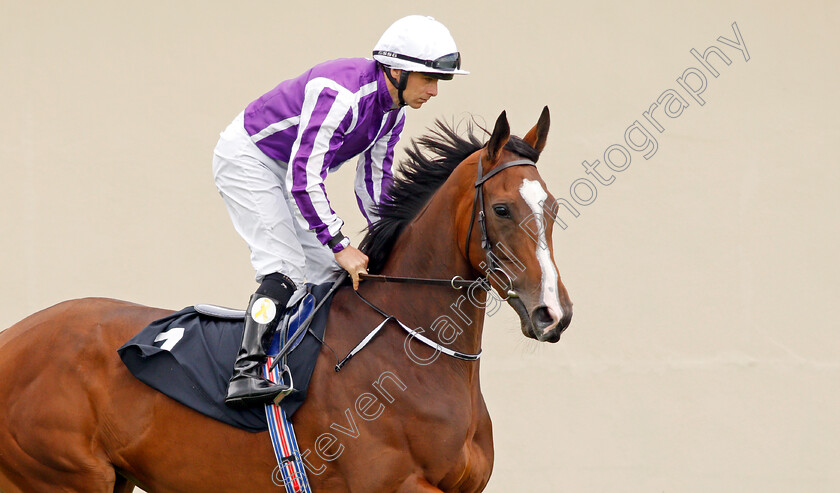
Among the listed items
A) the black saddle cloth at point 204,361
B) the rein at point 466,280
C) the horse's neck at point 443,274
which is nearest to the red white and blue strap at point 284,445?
the black saddle cloth at point 204,361

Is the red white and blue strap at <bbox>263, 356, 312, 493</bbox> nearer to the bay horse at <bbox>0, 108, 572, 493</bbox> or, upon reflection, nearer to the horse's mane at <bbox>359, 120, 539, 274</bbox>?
the bay horse at <bbox>0, 108, 572, 493</bbox>

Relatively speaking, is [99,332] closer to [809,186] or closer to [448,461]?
[448,461]

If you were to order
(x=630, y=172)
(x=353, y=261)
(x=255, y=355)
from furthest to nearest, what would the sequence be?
(x=630, y=172)
(x=353, y=261)
(x=255, y=355)

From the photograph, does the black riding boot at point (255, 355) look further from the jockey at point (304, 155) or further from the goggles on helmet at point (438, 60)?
the goggles on helmet at point (438, 60)

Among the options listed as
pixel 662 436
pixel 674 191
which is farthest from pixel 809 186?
pixel 662 436

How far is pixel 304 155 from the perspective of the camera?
3.14m

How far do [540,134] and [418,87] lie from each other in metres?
0.50

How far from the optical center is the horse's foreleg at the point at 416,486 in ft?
9.82

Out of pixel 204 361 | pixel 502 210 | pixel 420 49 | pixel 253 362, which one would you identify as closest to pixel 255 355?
pixel 253 362

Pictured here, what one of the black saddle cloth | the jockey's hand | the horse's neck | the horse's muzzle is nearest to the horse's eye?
the horse's neck

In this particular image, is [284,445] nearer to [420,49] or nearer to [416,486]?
[416,486]

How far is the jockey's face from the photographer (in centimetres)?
328

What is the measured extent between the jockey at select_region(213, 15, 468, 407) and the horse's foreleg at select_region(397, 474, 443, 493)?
1.79 feet

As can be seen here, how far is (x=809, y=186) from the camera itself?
621 cm
